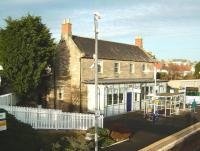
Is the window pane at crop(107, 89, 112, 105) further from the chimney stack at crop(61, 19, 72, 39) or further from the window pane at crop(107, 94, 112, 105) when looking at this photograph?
the chimney stack at crop(61, 19, 72, 39)

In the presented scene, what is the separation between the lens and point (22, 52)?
89.0 feet

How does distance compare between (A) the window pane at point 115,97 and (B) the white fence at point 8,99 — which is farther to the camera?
(A) the window pane at point 115,97

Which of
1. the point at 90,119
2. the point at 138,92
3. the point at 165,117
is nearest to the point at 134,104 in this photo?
the point at 138,92

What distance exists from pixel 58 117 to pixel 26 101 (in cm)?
936

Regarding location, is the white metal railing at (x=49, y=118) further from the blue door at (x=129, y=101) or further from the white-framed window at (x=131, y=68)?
the white-framed window at (x=131, y=68)

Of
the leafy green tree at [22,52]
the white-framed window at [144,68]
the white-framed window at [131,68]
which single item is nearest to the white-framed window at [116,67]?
the white-framed window at [131,68]

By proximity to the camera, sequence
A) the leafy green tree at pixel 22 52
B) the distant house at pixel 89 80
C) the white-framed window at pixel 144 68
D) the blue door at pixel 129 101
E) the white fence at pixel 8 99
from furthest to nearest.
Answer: the white-framed window at pixel 144 68 → the blue door at pixel 129 101 → the distant house at pixel 89 80 → the leafy green tree at pixel 22 52 → the white fence at pixel 8 99

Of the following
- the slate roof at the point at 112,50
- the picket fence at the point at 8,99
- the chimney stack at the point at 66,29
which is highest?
the chimney stack at the point at 66,29

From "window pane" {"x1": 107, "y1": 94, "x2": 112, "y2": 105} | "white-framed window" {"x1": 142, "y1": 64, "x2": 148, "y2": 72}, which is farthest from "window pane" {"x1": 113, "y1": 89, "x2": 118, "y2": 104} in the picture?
"white-framed window" {"x1": 142, "y1": 64, "x2": 148, "y2": 72}

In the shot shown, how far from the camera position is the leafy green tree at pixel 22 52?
89.0 ft

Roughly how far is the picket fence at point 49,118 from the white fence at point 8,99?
3895mm

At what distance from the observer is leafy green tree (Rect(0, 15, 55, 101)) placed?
2714 centimetres

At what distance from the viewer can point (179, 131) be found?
23.0 m

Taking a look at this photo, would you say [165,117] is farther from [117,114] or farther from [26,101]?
[26,101]
